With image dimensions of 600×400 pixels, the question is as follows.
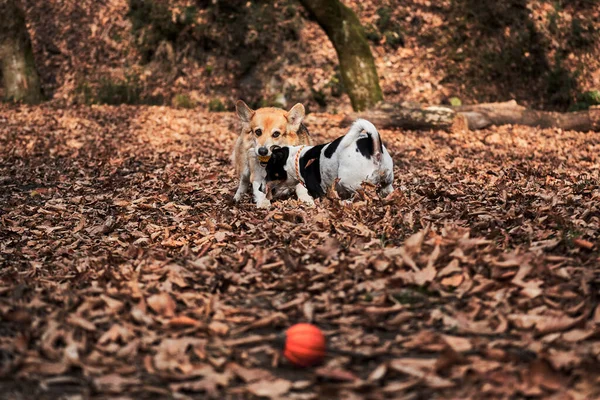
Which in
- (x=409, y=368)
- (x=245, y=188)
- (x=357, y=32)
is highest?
(x=357, y=32)

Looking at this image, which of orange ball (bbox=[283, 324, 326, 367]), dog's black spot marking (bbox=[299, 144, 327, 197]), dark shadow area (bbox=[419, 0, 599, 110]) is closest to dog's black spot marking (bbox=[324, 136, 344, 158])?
dog's black spot marking (bbox=[299, 144, 327, 197])

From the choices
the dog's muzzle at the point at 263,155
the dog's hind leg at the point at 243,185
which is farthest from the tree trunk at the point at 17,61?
the dog's muzzle at the point at 263,155

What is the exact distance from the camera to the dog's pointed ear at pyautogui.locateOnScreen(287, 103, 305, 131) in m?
7.84

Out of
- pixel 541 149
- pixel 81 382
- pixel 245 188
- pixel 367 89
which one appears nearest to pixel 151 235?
pixel 245 188

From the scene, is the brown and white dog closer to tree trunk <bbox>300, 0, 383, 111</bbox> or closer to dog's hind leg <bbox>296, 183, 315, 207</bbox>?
dog's hind leg <bbox>296, 183, 315, 207</bbox>

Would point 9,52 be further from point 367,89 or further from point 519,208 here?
point 519,208

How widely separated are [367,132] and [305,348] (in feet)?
11.6

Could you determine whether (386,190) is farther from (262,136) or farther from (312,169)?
(262,136)

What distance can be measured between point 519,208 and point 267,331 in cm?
344

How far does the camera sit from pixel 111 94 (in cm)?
1811

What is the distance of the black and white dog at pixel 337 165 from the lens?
22.4 feet

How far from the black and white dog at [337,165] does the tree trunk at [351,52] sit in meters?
7.66

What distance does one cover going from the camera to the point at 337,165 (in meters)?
7.11

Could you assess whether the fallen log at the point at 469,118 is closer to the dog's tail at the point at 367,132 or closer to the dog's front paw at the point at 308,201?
the dog's front paw at the point at 308,201
